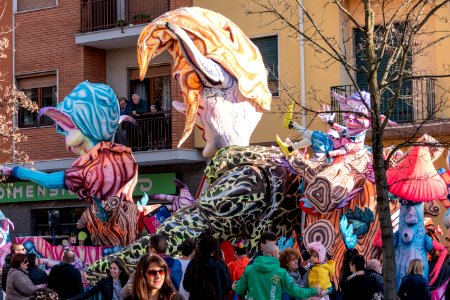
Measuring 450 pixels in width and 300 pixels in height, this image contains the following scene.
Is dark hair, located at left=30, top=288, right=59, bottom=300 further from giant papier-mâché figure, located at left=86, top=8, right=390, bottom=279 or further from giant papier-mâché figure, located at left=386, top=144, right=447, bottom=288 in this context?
giant papier-mâché figure, located at left=386, top=144, right=447, bottom=288

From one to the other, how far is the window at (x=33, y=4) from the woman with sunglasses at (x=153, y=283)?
55.2 ft

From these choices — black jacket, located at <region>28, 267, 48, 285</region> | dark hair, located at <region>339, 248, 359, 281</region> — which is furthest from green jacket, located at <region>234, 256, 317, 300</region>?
black jacket, located at <region>28, 267, 48, 285</region>

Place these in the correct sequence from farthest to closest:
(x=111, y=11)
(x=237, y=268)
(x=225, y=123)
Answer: (x=111, y=11) < (x=225, y=123) < (x=237, y=268)

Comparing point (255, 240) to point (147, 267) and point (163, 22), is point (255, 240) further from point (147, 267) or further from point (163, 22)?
point (147, 267)

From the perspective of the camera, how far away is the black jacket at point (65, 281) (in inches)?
403

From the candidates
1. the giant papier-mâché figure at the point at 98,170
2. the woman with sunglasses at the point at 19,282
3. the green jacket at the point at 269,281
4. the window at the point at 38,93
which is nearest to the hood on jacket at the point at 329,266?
the green jacket at the point at 269,281

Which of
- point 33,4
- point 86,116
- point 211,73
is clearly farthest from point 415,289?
point 33,4

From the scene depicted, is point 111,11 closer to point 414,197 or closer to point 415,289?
point 414,197

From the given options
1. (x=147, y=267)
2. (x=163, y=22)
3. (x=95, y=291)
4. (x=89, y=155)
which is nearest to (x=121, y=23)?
(x=89, y=155)

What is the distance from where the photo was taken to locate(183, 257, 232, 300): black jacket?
8.08 meters

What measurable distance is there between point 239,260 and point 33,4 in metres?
14.0

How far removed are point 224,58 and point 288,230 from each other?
195cm

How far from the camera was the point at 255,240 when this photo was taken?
1041cm

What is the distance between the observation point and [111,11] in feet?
71.4
